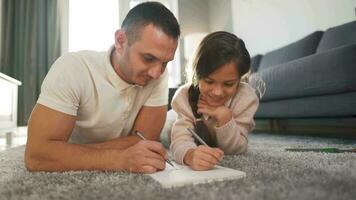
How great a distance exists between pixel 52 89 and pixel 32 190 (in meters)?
0.27

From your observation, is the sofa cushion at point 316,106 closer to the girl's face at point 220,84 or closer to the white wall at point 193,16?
the girl's face at point 220,84

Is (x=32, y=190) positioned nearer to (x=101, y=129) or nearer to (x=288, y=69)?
(x=101, y=129)

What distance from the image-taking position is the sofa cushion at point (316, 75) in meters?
1.39

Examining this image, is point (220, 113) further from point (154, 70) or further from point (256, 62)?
point (256, 62)

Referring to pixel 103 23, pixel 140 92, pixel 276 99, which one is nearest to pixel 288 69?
pixel 276 99

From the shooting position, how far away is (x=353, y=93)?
140 centimetres

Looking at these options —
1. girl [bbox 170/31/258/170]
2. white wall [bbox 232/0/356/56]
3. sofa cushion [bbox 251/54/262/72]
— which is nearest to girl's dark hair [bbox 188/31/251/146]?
girl [bbox 170/31/258/170]

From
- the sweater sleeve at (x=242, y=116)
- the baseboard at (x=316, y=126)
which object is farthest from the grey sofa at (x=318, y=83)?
the sweater sleeve at (x=242, y=116)

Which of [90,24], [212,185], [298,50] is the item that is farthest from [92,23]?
[212,185]

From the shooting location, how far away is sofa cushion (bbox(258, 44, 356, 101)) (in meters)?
1.39

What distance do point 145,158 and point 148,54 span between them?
0.85 ft

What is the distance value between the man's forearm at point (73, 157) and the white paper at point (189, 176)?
0.13 metres

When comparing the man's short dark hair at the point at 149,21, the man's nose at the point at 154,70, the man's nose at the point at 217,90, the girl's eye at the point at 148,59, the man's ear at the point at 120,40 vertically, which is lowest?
the man's nose at the point at 217,90

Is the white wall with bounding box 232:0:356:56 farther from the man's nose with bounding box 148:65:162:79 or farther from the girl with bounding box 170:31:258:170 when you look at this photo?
the man's nose with bounding box 148:65:162:79
